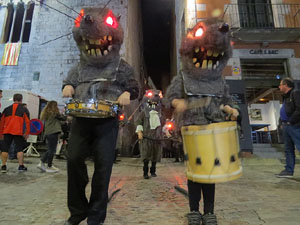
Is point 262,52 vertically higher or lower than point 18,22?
lower

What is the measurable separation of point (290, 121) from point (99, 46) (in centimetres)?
427

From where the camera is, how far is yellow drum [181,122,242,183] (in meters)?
1.78

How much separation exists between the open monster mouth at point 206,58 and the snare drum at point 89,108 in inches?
42.4

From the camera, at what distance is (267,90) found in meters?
12.7

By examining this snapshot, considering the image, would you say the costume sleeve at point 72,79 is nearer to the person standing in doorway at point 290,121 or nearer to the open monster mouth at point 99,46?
the open monster mouth at point 99,46

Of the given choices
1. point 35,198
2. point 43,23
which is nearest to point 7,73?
point 43,23

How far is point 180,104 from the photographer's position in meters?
2.25

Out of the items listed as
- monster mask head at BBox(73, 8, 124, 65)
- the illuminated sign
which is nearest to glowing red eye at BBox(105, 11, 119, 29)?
monster mask head at BBox(73, 8, 124, 65)

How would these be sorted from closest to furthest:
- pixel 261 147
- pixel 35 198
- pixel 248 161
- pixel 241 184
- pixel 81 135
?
pixel 81 135 → pixel 35 198 → pixel 241 184 → pixel 248 161 → pixel 261 147

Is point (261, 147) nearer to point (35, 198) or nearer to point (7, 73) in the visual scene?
point (35, 198)

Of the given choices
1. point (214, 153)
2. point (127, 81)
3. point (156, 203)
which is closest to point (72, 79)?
point (127, 81)

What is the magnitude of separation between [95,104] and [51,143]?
4.25m

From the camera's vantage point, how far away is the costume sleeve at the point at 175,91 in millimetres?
2336

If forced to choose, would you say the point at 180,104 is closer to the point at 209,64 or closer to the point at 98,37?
the point at 209,64
